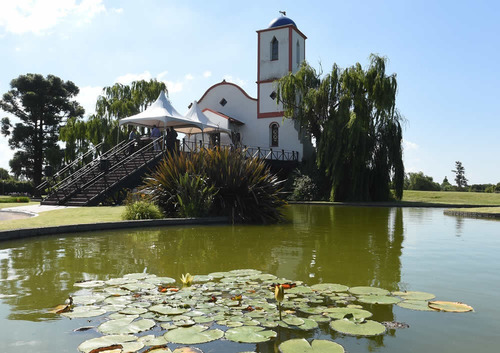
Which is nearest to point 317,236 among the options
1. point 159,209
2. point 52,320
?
point 159,209

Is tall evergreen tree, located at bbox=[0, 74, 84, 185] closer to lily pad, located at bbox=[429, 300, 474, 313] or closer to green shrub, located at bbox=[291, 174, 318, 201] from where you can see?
green shrub, located at bbox=[291, 174, 318, 201]

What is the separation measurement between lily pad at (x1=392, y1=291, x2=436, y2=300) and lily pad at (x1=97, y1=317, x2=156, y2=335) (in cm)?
244

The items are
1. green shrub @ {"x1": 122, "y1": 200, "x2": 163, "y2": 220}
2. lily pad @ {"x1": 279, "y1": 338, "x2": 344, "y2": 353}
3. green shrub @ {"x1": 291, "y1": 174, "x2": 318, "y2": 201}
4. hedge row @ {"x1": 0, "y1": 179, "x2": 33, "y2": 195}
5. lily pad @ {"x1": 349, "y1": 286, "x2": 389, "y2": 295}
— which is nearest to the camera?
lily pad @ {"x1": 279, "y1": 338, "x2": 344, "y2": 353}

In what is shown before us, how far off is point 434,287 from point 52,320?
3879mm

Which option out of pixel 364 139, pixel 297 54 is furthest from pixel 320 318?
pixel 297 54

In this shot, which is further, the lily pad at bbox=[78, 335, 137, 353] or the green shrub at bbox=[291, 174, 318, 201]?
the green shrub at bbox=[291, 174, 318, 201]

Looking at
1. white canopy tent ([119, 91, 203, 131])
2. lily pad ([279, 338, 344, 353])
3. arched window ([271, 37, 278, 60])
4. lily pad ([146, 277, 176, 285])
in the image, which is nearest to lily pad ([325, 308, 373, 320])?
lily pad ([279, 338, 344, 353])

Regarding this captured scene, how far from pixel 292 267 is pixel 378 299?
72.3 inches

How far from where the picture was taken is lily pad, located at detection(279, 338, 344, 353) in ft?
9.38

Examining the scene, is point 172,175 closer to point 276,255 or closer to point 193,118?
point 276,255

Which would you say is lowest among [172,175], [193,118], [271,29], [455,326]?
[455,326]

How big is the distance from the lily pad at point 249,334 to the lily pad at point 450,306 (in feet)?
5.53

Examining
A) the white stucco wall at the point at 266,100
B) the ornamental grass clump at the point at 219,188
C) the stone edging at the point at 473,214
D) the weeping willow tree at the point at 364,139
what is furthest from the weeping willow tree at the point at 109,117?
the stone edging at the point at 473,214

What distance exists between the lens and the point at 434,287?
4766mm
